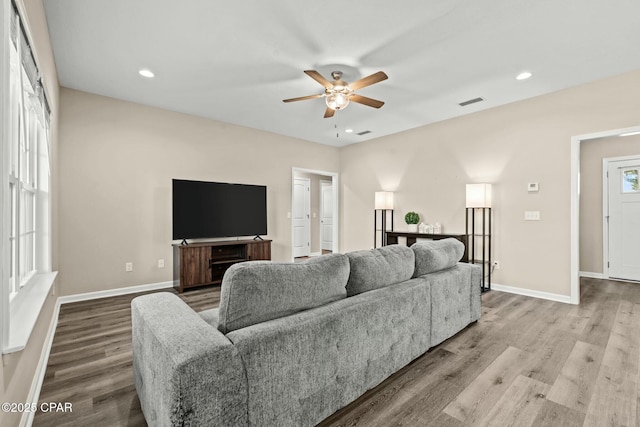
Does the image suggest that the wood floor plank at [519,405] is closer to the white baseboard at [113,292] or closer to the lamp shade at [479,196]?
the lamp shade at [479,196]

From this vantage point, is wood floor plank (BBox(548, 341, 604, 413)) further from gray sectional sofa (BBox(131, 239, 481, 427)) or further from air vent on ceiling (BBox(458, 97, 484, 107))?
air vent on ceiling (BBox(458, 97, 484, 107))

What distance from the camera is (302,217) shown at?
8.00 metres

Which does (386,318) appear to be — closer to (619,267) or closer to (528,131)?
(528,131)

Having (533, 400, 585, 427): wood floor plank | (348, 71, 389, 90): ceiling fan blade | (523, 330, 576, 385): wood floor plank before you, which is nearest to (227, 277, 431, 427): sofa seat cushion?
(533, 400, 585, 427): wood floor plank

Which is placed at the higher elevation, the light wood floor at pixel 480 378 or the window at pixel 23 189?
the window at pixel 23 189

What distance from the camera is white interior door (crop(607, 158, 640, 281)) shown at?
480 cm

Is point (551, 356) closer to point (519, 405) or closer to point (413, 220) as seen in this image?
point (519, 405)

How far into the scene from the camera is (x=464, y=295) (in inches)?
107

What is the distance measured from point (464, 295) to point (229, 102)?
3803 millimetres

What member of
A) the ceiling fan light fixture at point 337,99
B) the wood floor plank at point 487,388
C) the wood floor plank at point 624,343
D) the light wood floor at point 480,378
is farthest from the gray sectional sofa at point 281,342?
the ceiling fan light fixture at point 337,99

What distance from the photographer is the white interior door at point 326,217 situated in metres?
8.41

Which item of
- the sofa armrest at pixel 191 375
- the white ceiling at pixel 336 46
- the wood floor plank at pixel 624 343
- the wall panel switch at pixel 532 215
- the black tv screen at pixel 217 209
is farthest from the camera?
the black tv screen at pixel 217 209

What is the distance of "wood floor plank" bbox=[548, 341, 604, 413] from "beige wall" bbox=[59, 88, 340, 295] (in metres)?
4.66

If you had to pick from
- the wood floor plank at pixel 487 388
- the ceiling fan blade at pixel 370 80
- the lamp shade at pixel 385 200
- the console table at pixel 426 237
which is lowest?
the wood floor plank at pixel 487 388
